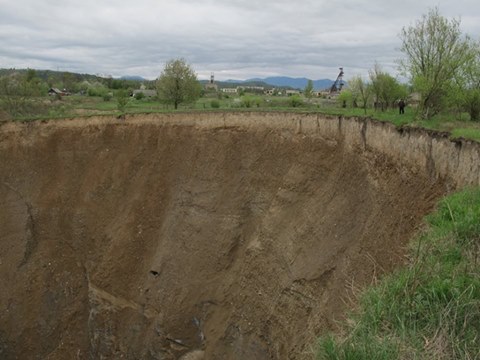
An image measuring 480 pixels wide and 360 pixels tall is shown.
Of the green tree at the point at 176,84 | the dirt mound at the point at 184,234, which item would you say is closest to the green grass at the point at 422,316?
the dirt mound at the point at 184,234

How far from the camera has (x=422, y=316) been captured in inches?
205

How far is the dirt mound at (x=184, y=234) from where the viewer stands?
13.1m

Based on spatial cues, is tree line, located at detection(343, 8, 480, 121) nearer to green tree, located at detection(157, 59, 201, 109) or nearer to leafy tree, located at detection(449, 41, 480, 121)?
leafy tree, located at detection(449, 41, 480, 121)

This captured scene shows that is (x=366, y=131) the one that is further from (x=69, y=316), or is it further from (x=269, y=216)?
(x=69, y=316)

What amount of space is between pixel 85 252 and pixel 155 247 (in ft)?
10.2

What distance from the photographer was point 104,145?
2252 cm

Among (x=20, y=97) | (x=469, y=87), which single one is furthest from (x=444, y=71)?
(x=20, y=97)

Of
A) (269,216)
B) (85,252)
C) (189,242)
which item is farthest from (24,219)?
(269,216)

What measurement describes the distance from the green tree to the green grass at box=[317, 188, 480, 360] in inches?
1218

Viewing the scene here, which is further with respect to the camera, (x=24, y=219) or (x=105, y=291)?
(x=24, y=219)

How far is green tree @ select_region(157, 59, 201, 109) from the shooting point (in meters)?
35.7

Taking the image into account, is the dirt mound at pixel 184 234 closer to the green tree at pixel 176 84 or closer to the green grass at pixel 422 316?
the green grass at pixel 422 316

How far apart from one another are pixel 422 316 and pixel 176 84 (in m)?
32.3

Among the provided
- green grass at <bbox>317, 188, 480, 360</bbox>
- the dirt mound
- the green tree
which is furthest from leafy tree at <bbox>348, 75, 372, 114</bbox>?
green grass at <bbox>317, 188, 480, 360</bbox>
